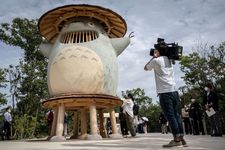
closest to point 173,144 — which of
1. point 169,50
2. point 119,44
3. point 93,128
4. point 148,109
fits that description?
point 169,50

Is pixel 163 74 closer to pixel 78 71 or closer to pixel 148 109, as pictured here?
pixel 78 71

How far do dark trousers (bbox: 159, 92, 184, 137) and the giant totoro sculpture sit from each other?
5707 mm

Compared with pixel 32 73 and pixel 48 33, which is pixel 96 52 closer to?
pixel 48 33

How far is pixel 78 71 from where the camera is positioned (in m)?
11.6

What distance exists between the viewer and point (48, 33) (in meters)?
14.6

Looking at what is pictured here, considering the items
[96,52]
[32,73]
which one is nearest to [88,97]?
[96,52]

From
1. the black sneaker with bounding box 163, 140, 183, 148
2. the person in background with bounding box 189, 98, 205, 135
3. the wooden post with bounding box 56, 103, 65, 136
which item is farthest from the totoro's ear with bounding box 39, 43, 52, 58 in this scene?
the black sneaker with bounding box 163, 140, 183, 148

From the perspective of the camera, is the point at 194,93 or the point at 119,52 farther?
the point at 194,93

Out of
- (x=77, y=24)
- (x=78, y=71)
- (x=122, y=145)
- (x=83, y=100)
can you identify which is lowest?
(x=122, y=145)

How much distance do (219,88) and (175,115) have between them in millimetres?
24034

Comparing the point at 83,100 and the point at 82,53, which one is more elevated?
the point at 82,53

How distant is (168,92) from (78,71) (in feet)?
20.4

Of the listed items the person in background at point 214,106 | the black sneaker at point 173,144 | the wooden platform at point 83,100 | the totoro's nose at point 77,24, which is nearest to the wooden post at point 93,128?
the wooden platform at point 83,100

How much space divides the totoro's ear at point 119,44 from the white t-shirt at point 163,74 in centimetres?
727
